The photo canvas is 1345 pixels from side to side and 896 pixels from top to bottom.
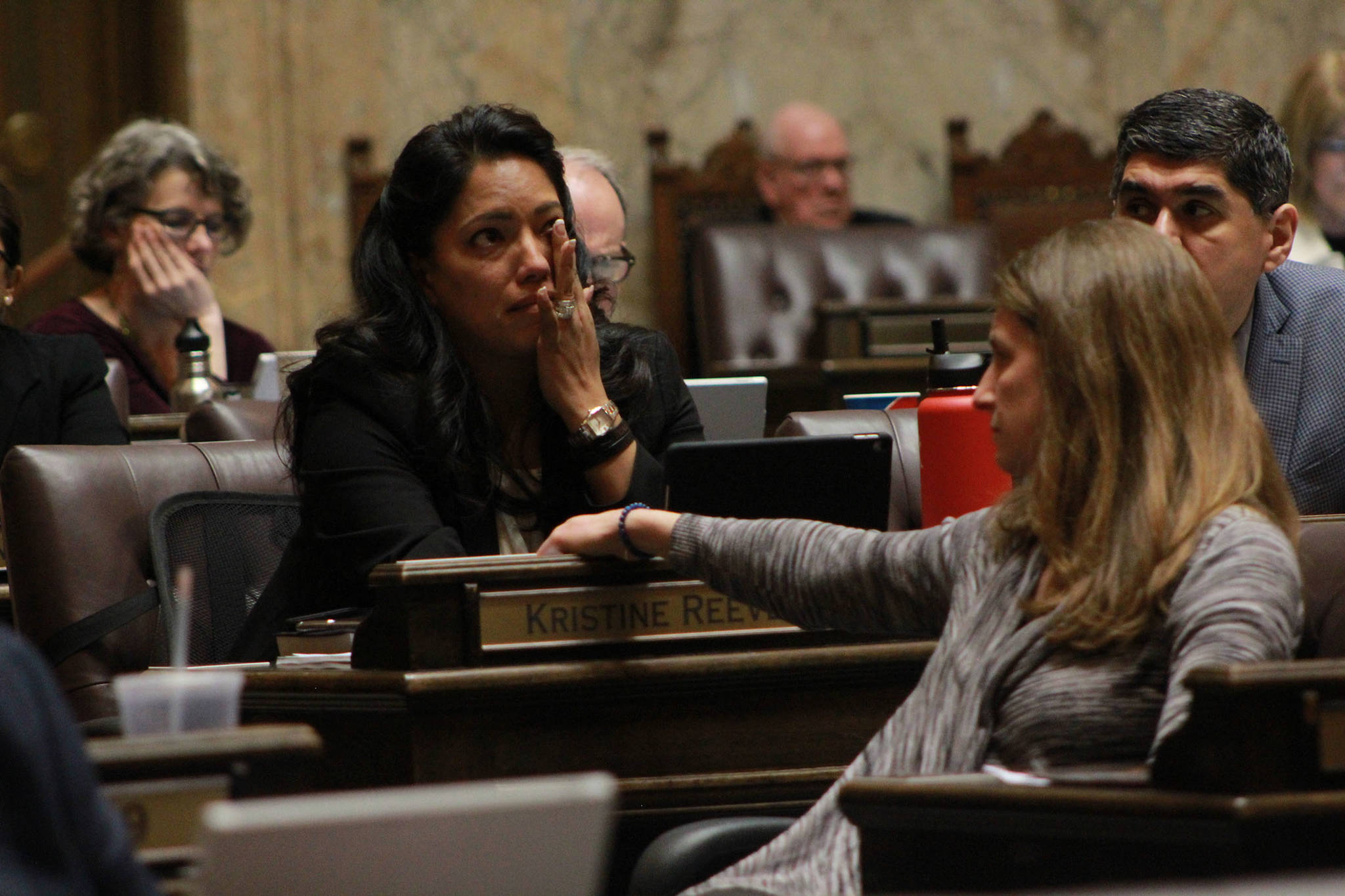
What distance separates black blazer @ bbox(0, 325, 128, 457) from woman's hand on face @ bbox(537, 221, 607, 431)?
1.19 metres

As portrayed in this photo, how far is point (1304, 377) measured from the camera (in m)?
2.68

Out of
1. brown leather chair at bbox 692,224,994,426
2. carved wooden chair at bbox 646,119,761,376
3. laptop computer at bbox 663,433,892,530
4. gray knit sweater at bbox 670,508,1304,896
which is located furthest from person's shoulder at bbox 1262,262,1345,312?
carved wooden chair at bbox 646,119,761,376

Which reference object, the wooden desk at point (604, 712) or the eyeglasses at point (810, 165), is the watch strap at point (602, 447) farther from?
the eyeglasses at point (810, 165)

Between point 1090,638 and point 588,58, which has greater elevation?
point 588,58

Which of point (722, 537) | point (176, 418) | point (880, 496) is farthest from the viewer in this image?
point (176, 418)

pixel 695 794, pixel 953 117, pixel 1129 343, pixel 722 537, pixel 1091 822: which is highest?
pixel 953 117

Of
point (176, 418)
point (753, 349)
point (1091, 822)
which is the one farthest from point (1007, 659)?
point (753, 349)

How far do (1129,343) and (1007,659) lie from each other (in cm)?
32

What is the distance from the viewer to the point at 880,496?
2.15 m

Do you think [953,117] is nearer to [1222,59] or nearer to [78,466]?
[1222,59]

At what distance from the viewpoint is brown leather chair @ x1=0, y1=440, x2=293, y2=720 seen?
108 inches

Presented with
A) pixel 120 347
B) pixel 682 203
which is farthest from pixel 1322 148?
pixel 120 347

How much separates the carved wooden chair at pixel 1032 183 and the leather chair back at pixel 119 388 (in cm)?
333

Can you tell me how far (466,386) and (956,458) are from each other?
728mm
